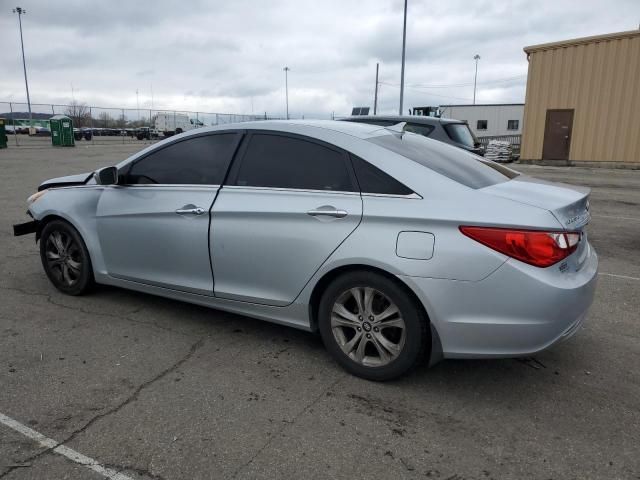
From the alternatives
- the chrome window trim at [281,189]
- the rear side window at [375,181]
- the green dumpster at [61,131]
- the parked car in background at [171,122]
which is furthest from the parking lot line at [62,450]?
the parked car in background at [171,122]

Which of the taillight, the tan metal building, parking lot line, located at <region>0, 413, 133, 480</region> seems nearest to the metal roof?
the tan metal building

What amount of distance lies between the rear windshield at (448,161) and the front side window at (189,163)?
3.76 feet

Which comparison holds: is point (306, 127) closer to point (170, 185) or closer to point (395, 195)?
point (395, 195)

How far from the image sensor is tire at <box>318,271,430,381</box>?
9.90 feet

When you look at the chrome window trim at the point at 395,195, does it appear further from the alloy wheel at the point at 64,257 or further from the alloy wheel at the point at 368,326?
the alloy wheel at the point at 64,257

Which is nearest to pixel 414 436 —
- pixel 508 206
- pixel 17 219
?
pixel 508 206

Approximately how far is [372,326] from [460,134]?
7.24m

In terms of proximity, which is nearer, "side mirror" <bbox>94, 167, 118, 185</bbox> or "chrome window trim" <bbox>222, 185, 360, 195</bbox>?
"chrome window trim" <bbox>222, 185, 360, 195</bbox>

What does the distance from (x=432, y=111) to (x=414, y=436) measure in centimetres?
3121

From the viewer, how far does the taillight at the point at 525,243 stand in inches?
109

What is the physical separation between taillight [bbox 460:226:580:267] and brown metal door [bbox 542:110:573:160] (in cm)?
2218

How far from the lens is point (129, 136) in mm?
54281

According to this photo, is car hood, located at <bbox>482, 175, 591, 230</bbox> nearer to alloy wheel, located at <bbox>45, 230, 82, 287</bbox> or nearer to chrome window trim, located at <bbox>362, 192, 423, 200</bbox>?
chrome window trim, located at <bbox>362, 192, 423, 200</bbox>

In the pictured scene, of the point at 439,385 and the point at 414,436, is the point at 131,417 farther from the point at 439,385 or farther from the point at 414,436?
the point at 439,385
